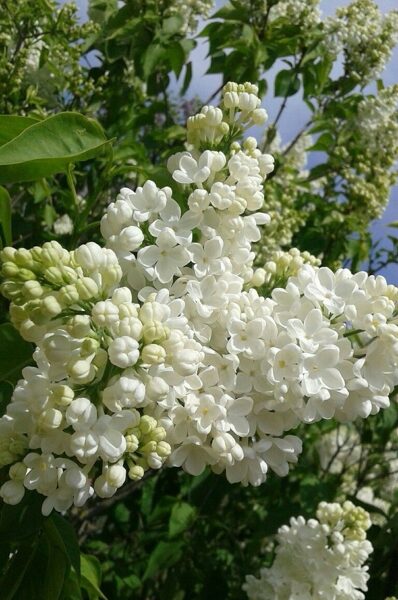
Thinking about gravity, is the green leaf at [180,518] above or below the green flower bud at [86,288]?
below

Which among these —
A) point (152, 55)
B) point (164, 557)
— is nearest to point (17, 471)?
point (164, 557)

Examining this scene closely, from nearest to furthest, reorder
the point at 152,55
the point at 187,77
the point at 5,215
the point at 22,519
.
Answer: the point at 22,519 → the point at 5,215 → the point at 152,55 → the point at 187,77

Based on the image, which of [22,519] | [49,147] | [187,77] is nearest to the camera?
[49,147]

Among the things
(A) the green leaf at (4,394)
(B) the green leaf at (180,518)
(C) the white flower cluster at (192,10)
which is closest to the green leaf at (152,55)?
(C) the white flower cluster at (192,10)

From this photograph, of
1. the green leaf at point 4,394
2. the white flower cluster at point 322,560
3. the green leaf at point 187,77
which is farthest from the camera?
the green leaf at point 187,77

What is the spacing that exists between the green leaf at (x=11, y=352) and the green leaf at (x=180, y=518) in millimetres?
1973

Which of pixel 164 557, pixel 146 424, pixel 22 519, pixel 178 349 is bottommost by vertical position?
pixel 164 557

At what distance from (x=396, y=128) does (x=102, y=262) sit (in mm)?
3771

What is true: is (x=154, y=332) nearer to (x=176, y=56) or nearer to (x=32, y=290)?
(x=32, y=290)

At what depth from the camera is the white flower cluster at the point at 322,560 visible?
7.95ft

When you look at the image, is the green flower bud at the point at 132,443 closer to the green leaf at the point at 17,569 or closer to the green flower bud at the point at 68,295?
the green flower bud at the point at 68,295

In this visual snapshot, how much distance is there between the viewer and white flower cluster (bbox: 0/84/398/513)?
1.16 metres

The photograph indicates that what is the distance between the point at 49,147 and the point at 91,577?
1.12m

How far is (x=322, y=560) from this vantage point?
8.20 feet
